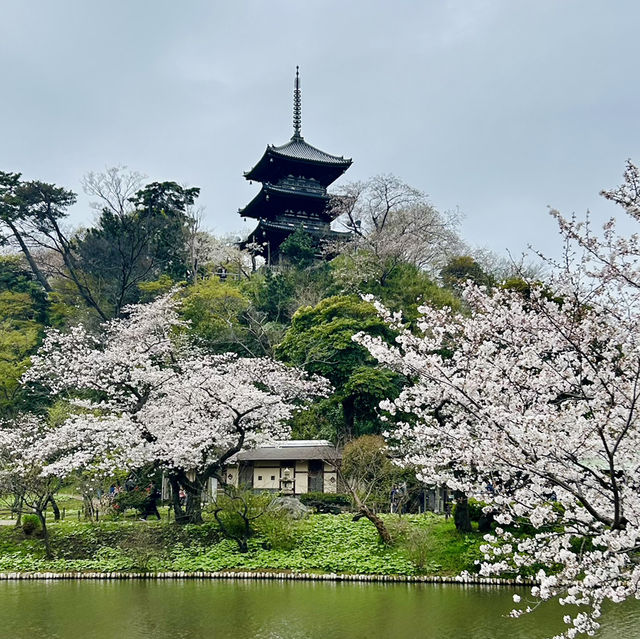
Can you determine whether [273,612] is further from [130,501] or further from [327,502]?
[130,501]

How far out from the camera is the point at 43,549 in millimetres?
15320

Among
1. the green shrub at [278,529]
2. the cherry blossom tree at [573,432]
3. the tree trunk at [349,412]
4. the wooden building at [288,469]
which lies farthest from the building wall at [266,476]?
the cherry blossom tree at [573,432]

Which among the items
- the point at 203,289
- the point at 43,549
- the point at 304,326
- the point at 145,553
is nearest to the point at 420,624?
the point at 145,553

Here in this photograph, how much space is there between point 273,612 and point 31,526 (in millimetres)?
8564

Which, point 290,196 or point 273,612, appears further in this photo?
point 290,196

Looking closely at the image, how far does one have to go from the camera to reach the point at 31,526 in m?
16.1

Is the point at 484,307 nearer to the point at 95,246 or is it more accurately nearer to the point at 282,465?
the point at 282,465

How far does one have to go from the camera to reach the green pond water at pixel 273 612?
911 centimetres

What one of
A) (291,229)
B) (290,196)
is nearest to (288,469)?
(291,229)

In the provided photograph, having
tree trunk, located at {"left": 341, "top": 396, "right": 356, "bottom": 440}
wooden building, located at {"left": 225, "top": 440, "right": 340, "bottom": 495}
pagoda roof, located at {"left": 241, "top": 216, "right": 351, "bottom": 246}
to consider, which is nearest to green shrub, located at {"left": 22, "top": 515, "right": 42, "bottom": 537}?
wooden building, located at {"left": 225, "top": 440, "right": 340, "bottom": 495}

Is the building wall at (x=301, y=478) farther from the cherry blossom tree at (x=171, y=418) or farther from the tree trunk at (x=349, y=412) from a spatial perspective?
the cherry blossom tree at (x=171, y=418)

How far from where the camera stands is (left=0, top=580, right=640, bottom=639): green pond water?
911 centimetres

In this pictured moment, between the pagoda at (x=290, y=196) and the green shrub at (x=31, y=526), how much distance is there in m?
21.4

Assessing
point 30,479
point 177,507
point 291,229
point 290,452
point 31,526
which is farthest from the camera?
point 291,229
